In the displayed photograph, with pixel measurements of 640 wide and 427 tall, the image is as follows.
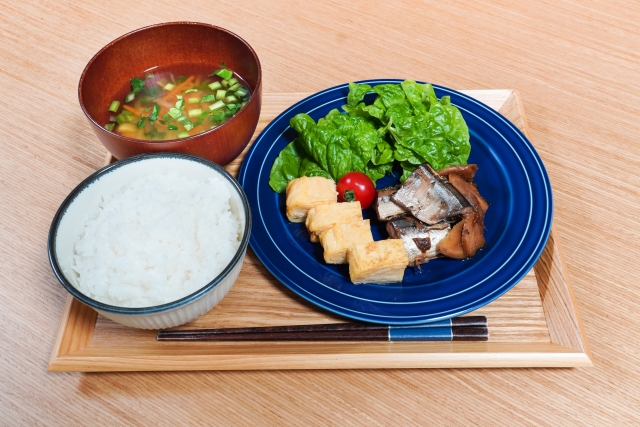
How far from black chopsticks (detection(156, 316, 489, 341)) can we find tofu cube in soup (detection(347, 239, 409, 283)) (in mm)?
198

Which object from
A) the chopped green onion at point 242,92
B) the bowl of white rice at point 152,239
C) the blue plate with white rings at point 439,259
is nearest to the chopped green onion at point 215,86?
the chopped green onion at point 242,92

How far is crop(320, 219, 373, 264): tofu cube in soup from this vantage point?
2.08 meters

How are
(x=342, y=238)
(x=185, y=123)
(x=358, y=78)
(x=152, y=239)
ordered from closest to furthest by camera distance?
(x=152, y=239)
(x=342, y=238)
(x=185, y=123)
(x=358, y=78)

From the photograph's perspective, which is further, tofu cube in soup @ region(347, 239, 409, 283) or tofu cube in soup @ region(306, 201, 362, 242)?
tofu cube in soup @ region(306, 201, 362, 242)

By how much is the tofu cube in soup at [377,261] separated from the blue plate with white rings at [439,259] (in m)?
0.06

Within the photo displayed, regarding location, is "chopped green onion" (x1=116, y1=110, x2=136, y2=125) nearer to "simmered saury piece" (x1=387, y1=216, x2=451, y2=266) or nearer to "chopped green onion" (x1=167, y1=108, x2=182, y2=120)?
"chopped green onion" (x1=167, y1=108, x2=182, y2=120)

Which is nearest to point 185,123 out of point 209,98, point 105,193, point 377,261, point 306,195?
point 209,98

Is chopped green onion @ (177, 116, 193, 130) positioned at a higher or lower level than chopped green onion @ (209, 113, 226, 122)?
lower

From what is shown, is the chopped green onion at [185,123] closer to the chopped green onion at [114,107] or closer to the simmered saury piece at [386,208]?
the chopped green onion at [114,107]

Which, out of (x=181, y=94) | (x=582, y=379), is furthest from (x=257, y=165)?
(x=582, y=379)

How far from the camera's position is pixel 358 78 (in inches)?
125

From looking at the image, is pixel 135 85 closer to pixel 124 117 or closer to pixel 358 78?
pixel 124 117

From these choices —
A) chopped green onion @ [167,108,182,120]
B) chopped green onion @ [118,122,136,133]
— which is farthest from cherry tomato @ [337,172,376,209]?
chopped green onion @ [118,122,136,133]

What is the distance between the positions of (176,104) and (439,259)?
1.48m
